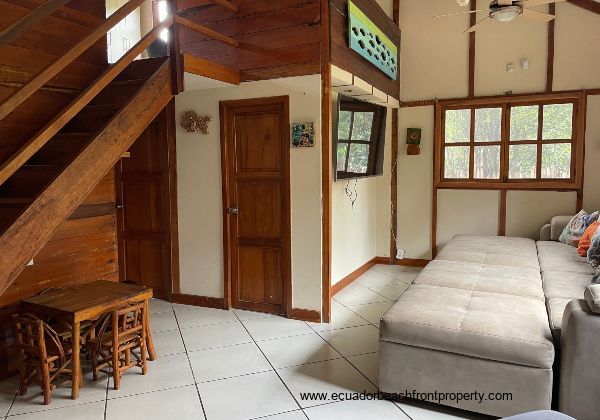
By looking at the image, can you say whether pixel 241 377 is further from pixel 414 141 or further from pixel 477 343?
pixel 414 141

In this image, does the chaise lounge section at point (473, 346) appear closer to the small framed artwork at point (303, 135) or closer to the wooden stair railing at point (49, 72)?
the small framed artwork at point (303, 135)

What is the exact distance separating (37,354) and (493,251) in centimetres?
406

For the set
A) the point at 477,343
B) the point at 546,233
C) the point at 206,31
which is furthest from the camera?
the point at 546,233

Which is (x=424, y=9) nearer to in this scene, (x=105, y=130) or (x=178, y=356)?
(x=105, y=130)

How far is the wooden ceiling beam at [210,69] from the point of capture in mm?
3367

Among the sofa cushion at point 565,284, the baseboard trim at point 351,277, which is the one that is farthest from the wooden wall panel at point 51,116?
the sofa cushion at point 565,284

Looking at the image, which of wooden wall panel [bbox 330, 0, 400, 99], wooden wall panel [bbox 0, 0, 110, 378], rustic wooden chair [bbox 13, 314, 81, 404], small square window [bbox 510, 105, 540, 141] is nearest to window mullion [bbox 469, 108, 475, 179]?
small square window [bbox 510, 105, 540, 141]

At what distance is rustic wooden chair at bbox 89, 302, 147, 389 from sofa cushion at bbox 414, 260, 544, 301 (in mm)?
2073

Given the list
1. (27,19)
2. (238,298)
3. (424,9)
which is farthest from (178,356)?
(424,9)

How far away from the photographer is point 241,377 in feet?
10.0

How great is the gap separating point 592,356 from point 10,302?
3.58 metres

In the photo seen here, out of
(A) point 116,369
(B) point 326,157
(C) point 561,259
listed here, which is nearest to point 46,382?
(A) point 116,369

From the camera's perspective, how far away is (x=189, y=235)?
466cm

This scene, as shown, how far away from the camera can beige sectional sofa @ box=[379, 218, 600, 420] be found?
2.39 meters
